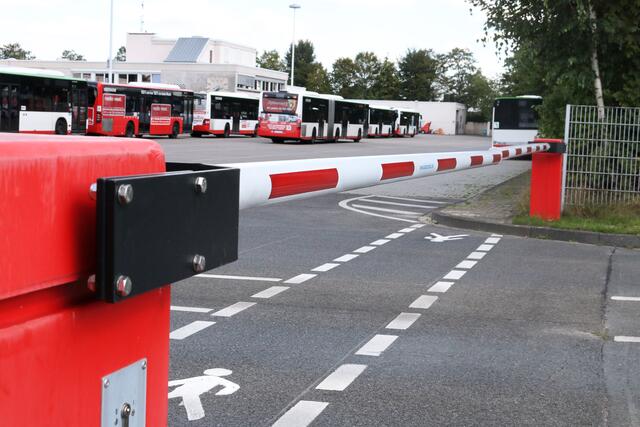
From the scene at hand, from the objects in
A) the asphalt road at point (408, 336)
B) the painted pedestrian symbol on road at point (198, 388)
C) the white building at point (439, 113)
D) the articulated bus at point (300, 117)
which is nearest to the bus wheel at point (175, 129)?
the articulated bus at point (300, 117)

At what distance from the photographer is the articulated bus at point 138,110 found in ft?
152

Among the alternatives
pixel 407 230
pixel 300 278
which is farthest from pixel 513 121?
pixel 300 278

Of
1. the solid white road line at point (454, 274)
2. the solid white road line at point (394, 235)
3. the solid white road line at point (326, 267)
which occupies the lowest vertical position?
the solid white road line at point (394, 235)

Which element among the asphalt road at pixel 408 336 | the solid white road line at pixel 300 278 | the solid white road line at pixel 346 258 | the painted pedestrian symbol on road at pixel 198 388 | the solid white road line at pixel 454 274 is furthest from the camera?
the solid white road line at pixel 346 258

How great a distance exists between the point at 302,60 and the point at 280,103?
119 meters

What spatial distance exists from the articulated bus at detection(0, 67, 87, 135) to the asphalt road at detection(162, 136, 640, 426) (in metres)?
26.6

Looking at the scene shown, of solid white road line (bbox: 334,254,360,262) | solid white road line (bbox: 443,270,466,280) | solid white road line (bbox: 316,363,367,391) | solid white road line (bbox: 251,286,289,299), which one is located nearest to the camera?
solid white road line (bbox: 316,363,367,391)

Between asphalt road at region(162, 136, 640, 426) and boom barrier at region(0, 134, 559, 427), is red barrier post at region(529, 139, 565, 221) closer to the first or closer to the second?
asphalt road at region(162, 136, 640, 426)

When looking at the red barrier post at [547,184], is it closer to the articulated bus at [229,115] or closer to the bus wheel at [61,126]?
the bus wheel at [61,126]

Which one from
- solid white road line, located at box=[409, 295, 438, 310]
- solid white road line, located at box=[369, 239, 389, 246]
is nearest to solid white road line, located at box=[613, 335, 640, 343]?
Result: solid white road line, located at box=[409, 295, 438, 310]

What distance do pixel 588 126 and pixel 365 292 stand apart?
8385 millimetres

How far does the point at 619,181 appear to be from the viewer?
16.2 m

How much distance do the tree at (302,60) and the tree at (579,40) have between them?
149213mm

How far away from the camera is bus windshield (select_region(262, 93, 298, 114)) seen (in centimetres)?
5669
